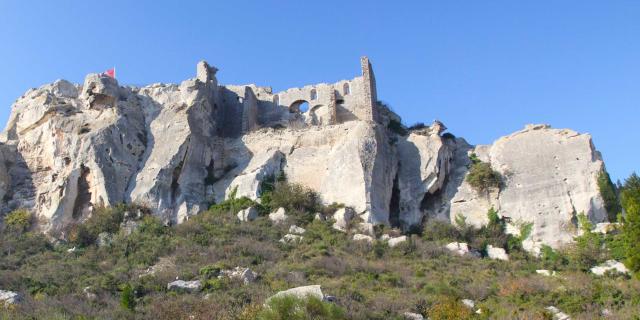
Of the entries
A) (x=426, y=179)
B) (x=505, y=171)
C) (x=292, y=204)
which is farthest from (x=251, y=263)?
(x=505, y=171)

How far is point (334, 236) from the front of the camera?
104ft

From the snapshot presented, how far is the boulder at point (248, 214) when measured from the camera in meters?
34.1

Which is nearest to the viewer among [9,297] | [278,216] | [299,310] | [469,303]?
[299,310]

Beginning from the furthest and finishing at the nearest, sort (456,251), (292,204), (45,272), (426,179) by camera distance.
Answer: (426,179), (292,204), (456,251), (45,272)

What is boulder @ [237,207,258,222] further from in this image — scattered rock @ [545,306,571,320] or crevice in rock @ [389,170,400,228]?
scattered rock @ [545,306,571,320]

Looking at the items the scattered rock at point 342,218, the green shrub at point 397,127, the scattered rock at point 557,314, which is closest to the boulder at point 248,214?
the scattered rock at point 342,218

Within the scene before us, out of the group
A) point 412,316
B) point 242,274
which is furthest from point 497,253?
point 242,274

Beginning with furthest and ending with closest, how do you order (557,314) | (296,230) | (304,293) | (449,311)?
(296,230) → (557,314) → (449,311) → (304,293)

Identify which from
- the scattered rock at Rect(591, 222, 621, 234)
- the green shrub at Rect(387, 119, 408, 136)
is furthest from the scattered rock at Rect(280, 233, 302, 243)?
the scattered rock at Rect(591, 222, 621, 234)

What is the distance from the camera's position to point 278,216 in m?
34.0

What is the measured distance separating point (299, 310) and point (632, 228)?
13.7 meters

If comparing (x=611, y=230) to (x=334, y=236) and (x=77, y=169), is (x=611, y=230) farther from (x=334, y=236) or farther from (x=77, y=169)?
(x=77, y=169)

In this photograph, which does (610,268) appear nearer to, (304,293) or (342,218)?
(342,218)

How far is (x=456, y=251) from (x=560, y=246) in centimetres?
448
